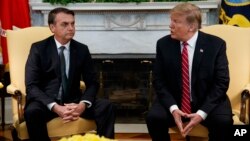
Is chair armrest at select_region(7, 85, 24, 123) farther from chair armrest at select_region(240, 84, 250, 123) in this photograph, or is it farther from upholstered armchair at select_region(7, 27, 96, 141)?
chair armrest at select_region(240, 84, 250, 123)

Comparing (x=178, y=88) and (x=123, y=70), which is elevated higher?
(x=178, y=88)

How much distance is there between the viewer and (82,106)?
316cm

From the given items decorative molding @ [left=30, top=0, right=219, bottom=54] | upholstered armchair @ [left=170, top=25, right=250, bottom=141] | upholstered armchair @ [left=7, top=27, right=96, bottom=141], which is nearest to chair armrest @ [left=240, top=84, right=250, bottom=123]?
upholstered armchair @ [left=170, top=25, right=250, bottom=141]

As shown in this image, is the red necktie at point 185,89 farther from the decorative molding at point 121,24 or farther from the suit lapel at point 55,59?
the decorative molding at point 121,24

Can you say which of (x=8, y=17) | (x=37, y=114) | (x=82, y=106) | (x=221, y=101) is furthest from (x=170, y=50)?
(x=8, y=17)

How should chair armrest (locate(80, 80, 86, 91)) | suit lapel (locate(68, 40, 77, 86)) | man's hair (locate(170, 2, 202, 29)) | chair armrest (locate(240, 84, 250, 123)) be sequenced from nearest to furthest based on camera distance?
man's hair (locate(170, 2, 202, 29)) < chair armrest (locate(240, 84, 250, 123)) < suit lapel (locate(68, 40, 77, 86)) < chair armrest (locate(80, 80, 86, 91))

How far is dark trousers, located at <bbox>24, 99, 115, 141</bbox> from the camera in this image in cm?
305

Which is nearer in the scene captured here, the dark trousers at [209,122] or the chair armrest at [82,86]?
the dark trousers at [209,122]

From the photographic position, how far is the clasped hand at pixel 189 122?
2949 mm

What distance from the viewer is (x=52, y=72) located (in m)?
3.29

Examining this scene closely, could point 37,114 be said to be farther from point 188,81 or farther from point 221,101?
point 221,101

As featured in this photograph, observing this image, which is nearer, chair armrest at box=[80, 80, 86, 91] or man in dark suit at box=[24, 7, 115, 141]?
man in dark suit at box=[24, 7, 115, 141]

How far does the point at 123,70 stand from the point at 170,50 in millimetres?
1741

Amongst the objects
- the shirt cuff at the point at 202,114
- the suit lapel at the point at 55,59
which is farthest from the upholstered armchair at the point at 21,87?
the shirt cuff at the point at 202,114
